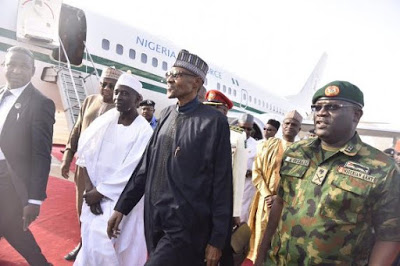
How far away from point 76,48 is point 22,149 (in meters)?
6.33

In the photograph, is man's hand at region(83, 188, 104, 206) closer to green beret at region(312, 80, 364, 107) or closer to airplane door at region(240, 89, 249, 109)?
green beret at region(312, 80, 364, 107)

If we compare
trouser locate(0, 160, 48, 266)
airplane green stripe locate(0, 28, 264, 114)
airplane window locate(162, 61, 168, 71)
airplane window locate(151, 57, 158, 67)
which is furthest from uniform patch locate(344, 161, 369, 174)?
airplane window locate(162, 61, 168, 71)

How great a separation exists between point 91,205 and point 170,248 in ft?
3.16

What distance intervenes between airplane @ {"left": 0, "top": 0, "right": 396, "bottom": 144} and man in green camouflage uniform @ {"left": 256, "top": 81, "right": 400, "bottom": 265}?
5.76 meters

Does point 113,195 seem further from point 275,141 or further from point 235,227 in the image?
point 275,141

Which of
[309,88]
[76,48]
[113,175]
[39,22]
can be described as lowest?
[113,175]

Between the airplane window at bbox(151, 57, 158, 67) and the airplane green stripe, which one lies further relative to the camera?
the airplane window at bbox(151, 57, 158, 67)

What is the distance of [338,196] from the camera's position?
1.61 m

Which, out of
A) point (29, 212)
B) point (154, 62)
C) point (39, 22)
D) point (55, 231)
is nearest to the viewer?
point (29, 212)

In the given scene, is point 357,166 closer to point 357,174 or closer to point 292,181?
point 357,174

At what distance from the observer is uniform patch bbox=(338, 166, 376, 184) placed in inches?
61.3

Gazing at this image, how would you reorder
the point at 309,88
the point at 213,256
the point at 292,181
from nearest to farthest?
the point at 292,181
the point at 213,256
the point at 309,88

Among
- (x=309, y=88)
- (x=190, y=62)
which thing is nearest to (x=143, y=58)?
(x=190, y=62)

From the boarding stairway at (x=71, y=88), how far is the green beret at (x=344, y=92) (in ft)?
19.0
